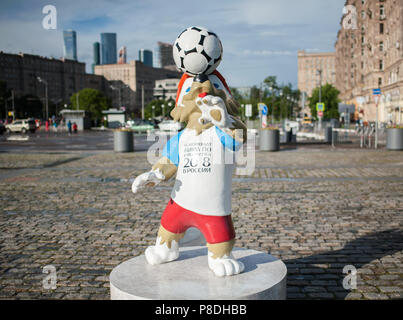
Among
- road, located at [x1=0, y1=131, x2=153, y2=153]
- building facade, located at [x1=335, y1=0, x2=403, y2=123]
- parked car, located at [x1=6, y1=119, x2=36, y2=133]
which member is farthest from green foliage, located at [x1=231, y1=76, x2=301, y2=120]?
road, located at [x1=0, y1=131, x2=153, y2=153]

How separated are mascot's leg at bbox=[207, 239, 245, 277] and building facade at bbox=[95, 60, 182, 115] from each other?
472 ft

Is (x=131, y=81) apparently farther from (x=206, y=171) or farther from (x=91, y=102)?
(x=206, y=171)

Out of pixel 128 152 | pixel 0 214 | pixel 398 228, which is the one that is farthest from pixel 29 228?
pixel 128 152

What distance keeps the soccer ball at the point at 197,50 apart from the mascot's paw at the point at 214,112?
34cm

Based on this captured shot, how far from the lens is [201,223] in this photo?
3.53 m

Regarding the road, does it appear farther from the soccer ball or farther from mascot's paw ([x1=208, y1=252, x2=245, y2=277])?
mascot's paw ([x1=208, y1=252, x2=245, y2=277])

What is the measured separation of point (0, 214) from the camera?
7.27 meters

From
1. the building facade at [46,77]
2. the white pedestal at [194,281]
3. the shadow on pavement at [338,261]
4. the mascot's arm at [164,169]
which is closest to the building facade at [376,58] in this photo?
the shadow on pavement at [338,261]

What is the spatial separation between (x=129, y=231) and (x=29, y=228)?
161cm

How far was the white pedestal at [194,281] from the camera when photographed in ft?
10.0

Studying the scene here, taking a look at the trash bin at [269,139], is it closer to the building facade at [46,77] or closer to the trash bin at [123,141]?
the trash bin at [123,141]
